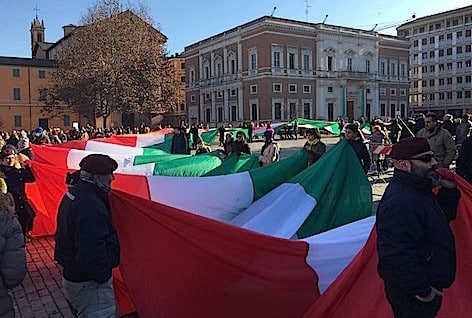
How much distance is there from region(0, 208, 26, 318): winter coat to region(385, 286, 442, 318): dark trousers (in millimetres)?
2407

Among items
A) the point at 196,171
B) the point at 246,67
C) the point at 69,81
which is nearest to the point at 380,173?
the point at 196,171

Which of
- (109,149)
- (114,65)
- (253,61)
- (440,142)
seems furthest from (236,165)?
(253,61)

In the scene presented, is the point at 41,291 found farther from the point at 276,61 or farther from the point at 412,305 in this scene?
the point at 276,61

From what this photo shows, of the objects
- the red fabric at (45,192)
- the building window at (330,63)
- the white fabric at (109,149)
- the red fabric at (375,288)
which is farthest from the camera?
the building window at (330,63)

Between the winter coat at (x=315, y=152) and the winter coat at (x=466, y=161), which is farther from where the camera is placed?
the winter coat at (x=315, y=152)

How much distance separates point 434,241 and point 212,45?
2821 inches

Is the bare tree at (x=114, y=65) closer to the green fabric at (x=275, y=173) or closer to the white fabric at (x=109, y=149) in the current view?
the white fabric at (x=109, y=149)

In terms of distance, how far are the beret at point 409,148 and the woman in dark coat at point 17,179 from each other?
6.14 metres

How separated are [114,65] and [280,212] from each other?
30.4 m

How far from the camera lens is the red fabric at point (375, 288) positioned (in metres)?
3.52

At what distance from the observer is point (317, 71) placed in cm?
6544

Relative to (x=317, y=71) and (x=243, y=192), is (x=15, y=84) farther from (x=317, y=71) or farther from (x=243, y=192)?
(x=243, y=192)

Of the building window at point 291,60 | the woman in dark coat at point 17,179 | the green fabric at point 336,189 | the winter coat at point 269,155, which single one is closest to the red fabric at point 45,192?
the woman in dark coat at point 17,179

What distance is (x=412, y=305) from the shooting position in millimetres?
2773
